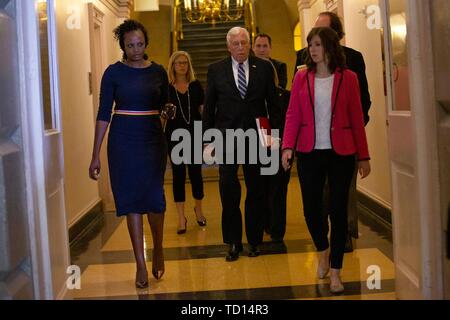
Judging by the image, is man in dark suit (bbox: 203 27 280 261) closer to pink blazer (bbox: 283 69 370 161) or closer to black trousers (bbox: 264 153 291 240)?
black trousers (bbox: 264 153 291 240)

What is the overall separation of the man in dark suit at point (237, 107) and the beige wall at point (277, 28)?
36.5ft

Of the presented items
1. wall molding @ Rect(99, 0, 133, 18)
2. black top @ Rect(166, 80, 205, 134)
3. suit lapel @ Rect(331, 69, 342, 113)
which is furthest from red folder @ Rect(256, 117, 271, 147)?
wall molding @ Rect(99, 0, 133, 18)

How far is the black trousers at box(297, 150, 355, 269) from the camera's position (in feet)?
12.1

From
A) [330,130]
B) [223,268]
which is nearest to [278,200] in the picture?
[223,268]

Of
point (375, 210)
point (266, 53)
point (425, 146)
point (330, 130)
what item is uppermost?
point (266, 53)

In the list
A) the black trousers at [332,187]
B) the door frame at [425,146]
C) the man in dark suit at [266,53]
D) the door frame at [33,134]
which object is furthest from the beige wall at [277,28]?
the door frame at [33,134]

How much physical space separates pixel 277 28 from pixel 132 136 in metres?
12.4

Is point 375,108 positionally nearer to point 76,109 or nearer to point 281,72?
point 281,72

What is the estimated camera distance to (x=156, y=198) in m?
4.01

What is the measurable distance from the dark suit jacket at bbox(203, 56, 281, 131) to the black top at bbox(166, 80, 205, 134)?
105 centimetres

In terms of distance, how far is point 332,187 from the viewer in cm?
372
